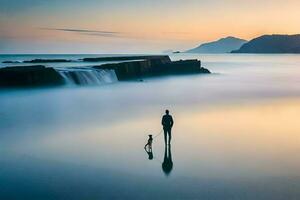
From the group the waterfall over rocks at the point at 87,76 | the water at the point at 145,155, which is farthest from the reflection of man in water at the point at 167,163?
the waterfall over rocks at the point at 87,76

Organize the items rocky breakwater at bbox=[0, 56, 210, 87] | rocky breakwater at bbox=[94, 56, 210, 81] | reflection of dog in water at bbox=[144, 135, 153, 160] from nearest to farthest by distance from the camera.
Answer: reflection of dog in water at bbox=[144, 135, 153, 160], rocky breakwater at bbox=[0, 56, 210, 87], rocky breakwater at bbox=[94, 56, 210, 81]

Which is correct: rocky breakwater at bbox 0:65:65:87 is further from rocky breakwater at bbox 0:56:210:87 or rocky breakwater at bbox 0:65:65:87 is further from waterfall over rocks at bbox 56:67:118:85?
waterfall over rocks at bbox 56:67:118:85

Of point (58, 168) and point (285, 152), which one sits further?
point (285, 152)

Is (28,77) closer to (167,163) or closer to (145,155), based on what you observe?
(145,155)

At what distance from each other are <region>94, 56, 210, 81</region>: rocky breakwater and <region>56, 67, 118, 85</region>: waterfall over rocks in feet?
8.42

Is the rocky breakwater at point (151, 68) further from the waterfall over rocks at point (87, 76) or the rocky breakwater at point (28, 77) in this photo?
the rocky breakwater at point (28, 77)

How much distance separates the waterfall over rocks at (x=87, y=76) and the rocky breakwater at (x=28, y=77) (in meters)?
1.06

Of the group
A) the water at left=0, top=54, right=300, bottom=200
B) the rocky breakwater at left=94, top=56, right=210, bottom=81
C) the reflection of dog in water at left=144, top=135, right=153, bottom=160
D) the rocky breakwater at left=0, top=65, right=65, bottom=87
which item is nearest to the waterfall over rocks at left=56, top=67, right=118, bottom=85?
the rocky breakwater at left=0, top=65, right=65, bottom=87

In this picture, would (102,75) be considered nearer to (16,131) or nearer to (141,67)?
(141,67)

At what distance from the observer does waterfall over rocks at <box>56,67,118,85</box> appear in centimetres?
4612

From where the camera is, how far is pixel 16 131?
18516 mm

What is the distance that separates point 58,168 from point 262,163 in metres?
6.24

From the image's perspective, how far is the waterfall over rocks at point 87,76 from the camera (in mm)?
46119

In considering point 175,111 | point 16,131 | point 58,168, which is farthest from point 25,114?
point 58,168
